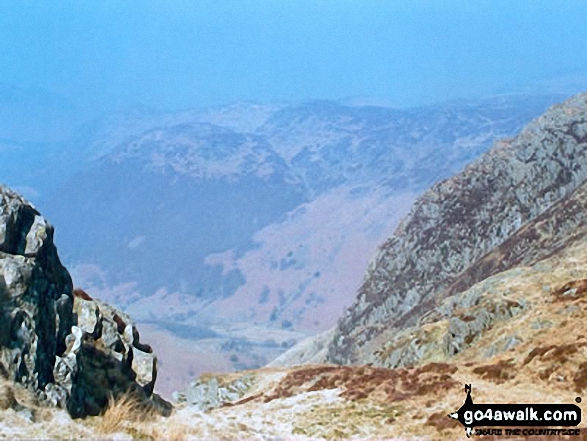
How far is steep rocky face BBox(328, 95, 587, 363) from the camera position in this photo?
16450cm

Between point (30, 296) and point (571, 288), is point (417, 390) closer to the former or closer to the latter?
point (571, 288)

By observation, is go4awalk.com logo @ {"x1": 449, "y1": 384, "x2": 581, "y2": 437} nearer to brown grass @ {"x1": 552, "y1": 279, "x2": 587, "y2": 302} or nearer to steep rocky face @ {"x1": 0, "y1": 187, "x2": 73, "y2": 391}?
steep rocky face @ {"x1": 0, "y1": 187, "x2": 73, "y2": 391}

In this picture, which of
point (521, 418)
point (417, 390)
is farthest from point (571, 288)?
point (521, 418)

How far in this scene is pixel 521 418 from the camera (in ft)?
76.8

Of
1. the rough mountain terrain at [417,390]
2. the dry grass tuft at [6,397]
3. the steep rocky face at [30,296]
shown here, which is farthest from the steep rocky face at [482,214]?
the dry grass tuft at [6,397]

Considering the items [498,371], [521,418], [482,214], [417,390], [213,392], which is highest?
[482,214]

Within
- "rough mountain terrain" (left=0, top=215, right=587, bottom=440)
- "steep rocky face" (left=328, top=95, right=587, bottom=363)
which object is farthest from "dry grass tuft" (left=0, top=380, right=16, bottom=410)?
"steep rocky face" (left=328, top=95, right=587, bottom=363)

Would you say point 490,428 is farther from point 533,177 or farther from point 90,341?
point 533,177

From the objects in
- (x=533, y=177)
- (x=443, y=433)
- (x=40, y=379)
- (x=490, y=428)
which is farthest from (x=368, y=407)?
(x=533, y=177)

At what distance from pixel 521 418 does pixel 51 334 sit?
20.1m

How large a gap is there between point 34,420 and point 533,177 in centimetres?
17671

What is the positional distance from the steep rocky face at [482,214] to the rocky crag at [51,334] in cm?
12429

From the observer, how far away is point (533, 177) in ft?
573

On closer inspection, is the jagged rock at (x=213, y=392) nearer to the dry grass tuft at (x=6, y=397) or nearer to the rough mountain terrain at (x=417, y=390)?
the rough mountain terrain at (x=417, y=390)
